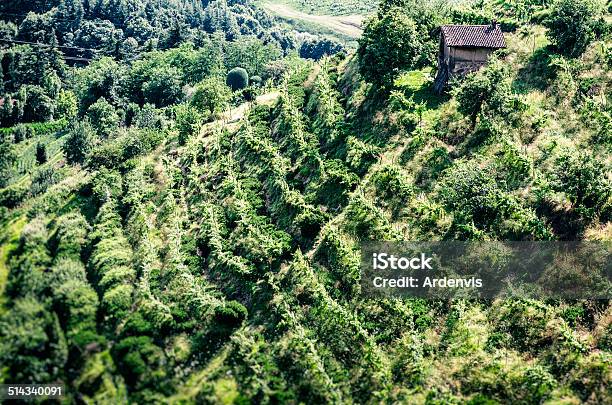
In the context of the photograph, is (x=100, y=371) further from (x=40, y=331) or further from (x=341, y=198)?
(x=341, y=198)

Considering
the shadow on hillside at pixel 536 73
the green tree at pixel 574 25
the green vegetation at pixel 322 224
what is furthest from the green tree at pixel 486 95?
the green tree at pixel 574 25

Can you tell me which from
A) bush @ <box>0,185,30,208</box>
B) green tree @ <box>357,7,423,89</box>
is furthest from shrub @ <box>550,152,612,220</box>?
bush @ <box>0,185,30,208</box>

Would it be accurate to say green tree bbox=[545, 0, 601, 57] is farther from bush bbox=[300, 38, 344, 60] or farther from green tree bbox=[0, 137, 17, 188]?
bush bbox=[300, 38, 344, 60]

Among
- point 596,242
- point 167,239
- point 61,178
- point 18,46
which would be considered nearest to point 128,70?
point 18,46

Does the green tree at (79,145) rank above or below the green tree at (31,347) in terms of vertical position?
below

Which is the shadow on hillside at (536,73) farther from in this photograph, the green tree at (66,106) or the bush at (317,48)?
the bush at (317,48)

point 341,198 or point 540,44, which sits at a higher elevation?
point 540,44
